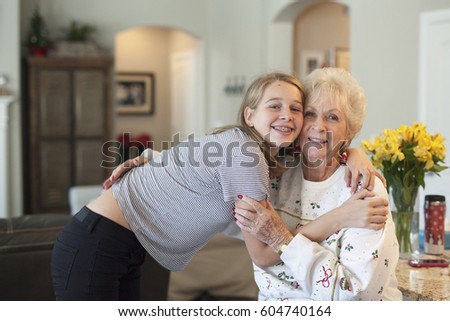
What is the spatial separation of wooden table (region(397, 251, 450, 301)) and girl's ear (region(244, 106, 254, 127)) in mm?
728

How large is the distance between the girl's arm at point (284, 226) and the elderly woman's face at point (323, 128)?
19cm

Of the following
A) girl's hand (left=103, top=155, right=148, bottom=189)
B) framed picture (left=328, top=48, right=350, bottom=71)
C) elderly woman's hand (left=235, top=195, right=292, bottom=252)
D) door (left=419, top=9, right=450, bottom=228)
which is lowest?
elderly woman's hand (left=235, top=195, right=292, bottom=252)

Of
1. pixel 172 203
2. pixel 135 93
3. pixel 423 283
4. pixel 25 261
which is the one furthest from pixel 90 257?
pixel 135 93

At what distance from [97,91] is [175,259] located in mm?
5465

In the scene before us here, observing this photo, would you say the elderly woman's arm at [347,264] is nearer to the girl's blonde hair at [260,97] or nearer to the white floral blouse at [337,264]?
the white floral blouse at [337,264]

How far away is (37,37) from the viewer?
23.0 ft

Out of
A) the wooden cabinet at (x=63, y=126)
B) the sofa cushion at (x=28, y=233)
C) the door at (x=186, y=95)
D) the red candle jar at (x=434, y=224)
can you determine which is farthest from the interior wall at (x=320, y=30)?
the red candle jar at (x=434, y=224)

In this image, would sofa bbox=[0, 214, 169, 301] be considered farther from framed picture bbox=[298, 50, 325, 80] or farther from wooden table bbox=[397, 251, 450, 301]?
framed picture bbox=[298, 50, 325, 80]

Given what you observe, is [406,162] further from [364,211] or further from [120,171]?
[120,171]

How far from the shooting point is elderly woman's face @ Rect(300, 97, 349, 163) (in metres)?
1.88

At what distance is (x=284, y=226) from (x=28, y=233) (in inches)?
56.9

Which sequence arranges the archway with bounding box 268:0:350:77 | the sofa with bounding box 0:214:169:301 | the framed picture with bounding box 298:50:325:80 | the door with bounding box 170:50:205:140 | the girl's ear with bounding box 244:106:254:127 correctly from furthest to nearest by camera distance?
the door with bounding box 170:50:205:140, the framed picture with bounding box 298:50:325:80, the archway with bounding box 268:0:350:77, the sofa with bounding box 0:214:169:301, the girl's ear with bounding box 244:106:254:127

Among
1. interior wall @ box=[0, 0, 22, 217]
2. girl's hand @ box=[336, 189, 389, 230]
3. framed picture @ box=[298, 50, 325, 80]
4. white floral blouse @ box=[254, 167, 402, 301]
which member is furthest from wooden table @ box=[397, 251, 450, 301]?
interior wall @ box=[0, 0, 22, 217]

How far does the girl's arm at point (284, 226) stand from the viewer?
176 centimetres
